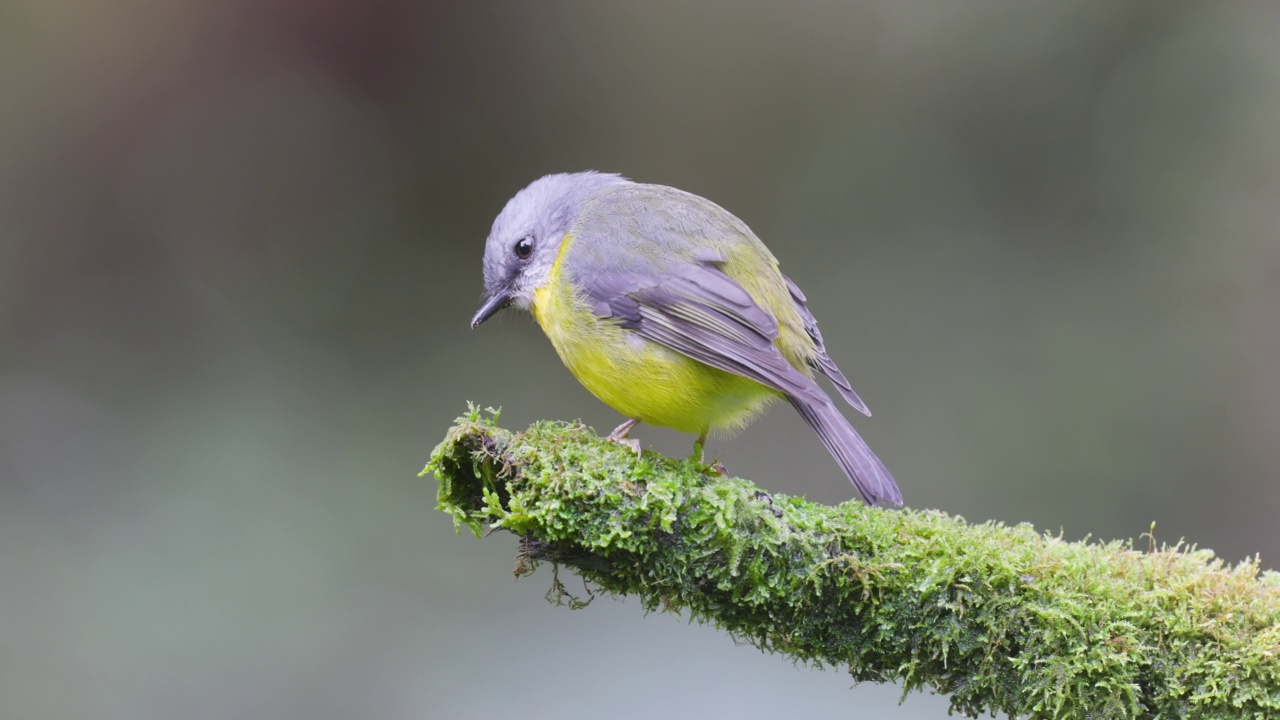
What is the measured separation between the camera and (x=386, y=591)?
17.4 ft

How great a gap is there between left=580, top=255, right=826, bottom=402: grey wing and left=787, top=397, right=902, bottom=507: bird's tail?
0.07 m

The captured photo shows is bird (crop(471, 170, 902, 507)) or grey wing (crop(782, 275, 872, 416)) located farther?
grey wing (crop(782, 275, 872, 416))

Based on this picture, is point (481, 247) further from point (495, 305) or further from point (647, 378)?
point (647, 378)

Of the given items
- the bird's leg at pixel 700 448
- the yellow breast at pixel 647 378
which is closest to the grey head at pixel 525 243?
the yellow breast at pixel 647 378

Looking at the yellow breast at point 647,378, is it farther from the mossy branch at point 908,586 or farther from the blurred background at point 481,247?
the blurred background at point 481,247

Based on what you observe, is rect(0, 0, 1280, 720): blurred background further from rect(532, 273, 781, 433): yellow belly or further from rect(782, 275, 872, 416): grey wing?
rect(782, 275, 872, 416): grey wing

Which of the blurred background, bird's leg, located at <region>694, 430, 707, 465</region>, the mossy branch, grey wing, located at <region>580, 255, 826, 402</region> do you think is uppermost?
the blurred background

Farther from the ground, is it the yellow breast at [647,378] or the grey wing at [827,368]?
the grey wing at [827,368]

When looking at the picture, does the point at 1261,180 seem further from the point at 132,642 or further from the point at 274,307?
the point at 132,642

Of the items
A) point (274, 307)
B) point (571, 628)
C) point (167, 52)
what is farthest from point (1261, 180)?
point (167, 52)

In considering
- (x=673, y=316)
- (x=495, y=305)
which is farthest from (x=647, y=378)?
(x=495, y=305)

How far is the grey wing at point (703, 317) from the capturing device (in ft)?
10.2

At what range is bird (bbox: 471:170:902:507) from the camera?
3.14 m

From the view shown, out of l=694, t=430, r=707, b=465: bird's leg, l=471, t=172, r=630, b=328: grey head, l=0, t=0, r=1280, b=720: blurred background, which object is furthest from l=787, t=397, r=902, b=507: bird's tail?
l=0, t=0, r=1280, b=720: blurred background
